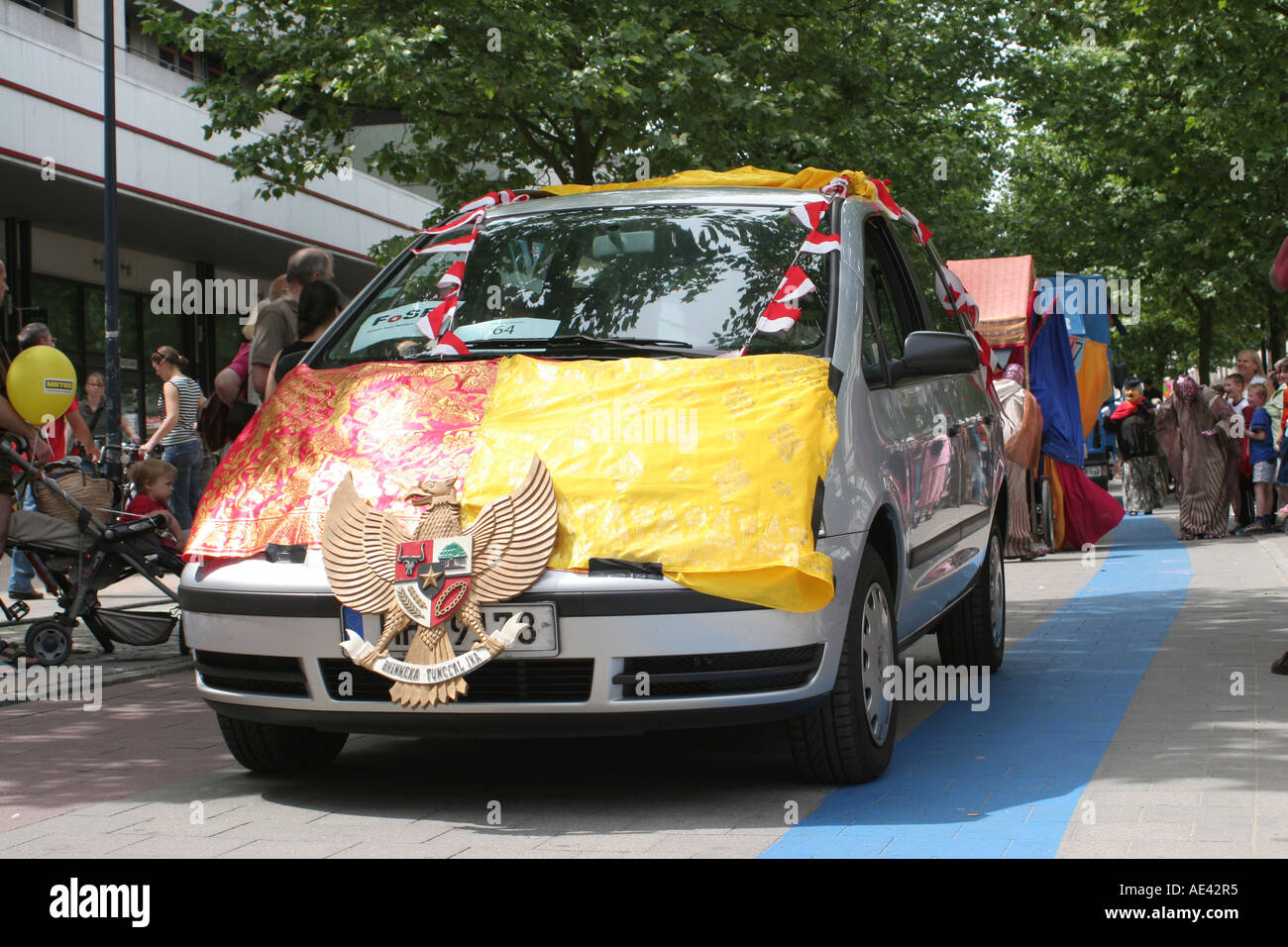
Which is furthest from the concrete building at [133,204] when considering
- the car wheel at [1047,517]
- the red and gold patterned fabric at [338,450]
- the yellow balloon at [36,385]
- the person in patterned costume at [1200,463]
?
the red and gold patterned fabric at [338,450]

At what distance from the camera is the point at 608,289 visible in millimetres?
5934

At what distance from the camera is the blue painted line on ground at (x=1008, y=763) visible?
476cm

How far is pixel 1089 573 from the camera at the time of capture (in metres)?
14.3

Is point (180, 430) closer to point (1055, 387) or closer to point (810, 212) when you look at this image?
point (1055, 387)

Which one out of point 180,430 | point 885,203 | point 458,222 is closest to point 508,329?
point 458,222

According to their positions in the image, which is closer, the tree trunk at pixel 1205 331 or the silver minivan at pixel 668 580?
the silver minivan at pixel 668 580

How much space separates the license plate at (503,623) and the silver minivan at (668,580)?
1cm

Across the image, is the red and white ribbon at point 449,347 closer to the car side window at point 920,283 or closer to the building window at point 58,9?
the car side window at point 920,283

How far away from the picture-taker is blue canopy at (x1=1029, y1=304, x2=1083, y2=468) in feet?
55.7

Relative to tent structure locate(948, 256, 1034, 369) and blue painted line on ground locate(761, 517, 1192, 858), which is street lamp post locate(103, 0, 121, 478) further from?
blue painted line on ground locate(761, 517, 1192, 858)

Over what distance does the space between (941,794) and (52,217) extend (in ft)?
71.1

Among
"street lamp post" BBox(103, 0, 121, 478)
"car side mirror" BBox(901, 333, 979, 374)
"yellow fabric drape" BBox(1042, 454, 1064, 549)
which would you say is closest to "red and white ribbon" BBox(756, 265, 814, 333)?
"car side mirror" BBox(901, 333, 979, 374)

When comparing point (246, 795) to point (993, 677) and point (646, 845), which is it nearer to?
point (646, 845)
